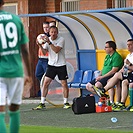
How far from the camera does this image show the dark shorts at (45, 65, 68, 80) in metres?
15.0

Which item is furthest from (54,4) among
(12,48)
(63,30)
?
(12,48)

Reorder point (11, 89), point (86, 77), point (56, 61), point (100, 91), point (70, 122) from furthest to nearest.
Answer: point (86, 77)
point (56, 61)
point (100, 91)
point (70, 122)
point (11, 89)

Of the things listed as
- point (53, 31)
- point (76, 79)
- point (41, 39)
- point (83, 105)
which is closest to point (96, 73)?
point (76, 79)

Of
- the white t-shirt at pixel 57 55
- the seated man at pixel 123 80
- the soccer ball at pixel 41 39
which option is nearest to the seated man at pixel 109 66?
the seated man at pixel 123 80

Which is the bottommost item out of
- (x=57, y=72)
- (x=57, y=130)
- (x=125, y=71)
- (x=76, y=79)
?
(x=57, y=130)

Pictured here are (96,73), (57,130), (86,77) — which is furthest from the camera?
(86,77)

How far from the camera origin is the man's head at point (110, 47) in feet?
48.2

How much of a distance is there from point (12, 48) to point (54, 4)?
11.0m

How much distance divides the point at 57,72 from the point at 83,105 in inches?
59.2

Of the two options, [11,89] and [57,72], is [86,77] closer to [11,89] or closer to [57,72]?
[57,72]

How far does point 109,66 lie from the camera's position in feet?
48.3

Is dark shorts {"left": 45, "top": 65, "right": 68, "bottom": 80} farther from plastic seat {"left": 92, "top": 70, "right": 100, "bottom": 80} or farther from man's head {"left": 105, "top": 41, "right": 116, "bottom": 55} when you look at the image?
man's head {"left": 105, "top": 41, "right": 116, "bottom": 55}

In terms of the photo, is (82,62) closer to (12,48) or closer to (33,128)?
(33,128)

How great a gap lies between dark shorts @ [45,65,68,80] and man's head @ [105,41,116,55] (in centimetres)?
115
